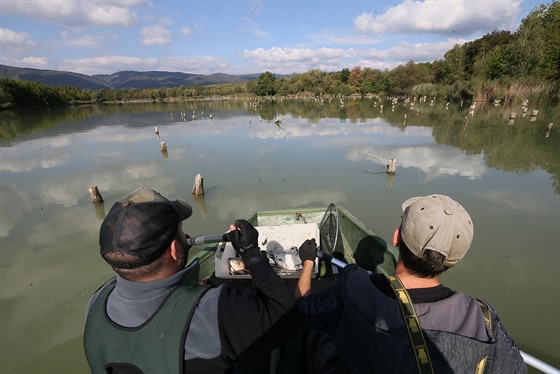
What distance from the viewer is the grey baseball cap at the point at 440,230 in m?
1.44

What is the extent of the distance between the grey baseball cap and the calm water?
4737 mm

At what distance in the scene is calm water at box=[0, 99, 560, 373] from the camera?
520 cm

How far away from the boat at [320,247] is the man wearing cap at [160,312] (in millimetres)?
1602

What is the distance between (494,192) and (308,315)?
11.5 metres

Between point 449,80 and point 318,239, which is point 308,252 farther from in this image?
point 449,80

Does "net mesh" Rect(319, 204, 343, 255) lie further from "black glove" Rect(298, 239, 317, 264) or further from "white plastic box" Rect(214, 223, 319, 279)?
"black glove" Rect(298, 239, 317, 264)

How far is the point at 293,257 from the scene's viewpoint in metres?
4.77

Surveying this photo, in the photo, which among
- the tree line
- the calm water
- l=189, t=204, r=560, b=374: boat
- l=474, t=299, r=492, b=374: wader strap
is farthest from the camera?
the tree line

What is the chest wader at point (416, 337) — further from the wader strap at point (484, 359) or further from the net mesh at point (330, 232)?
the net mesh at point (330, 232)

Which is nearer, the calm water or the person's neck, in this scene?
the person's neck

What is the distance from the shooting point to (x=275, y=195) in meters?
10.7

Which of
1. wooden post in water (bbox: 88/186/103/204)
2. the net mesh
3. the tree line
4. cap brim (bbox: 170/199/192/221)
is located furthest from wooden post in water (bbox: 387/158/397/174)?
the tree line

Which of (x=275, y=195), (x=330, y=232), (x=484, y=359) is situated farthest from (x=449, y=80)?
(x=484, y=359)

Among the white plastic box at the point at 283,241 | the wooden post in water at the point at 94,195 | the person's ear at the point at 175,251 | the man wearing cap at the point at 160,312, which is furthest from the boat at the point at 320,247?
the wooden post in water at the point at 94,195
